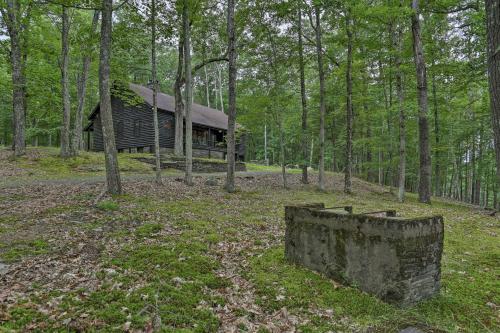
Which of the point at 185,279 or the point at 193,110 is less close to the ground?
the point at 193,110

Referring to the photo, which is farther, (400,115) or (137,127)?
(137,127)

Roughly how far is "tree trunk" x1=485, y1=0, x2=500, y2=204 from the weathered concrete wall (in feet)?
4.08

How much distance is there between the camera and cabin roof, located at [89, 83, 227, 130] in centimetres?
2855

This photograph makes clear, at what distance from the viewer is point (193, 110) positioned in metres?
33.3

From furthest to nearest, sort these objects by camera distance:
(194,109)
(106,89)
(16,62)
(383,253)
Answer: (194,109) < (16,62) < (106,89) < (383,253)

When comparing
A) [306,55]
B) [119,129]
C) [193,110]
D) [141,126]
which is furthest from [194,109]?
[306,55]

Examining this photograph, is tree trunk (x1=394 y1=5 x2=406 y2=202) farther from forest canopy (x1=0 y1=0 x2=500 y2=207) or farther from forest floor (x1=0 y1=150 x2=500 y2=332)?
forest floor (x1=0 y1=150 x2=500 y2=332)

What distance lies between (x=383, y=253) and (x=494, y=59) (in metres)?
2.84

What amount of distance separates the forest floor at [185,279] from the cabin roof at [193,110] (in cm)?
2036

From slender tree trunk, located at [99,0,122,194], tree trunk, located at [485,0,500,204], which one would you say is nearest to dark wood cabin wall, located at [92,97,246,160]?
slender tree trunk, located at [99,0,122,194]

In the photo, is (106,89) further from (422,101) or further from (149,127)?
(149,127)

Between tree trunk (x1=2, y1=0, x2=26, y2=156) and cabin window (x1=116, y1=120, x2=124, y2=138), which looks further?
cabin window (x1=116, y1=120, x2=124, y2=138)

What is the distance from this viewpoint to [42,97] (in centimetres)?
2316

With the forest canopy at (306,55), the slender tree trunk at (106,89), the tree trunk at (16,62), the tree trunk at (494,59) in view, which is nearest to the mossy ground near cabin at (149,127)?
the forest canopy at (306,55)
